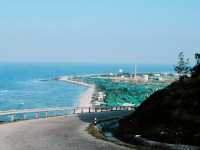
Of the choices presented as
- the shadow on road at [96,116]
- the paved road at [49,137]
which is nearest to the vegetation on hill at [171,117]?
the paved road at [49,137]

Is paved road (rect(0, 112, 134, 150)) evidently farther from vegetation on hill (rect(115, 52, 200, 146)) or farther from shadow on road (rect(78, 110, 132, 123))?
shadow on road (rect(78, 110, 132, 123))

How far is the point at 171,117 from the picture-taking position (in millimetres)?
38406

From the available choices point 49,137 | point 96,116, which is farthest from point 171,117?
point 96,116

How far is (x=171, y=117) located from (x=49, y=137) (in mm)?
8830

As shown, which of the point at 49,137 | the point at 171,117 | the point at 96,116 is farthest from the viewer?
the point at 96,116

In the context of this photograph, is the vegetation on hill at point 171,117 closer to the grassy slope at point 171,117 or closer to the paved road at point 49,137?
the grassy slope at point 171,117

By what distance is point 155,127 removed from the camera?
1500 inches

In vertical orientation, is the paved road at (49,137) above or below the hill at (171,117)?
below

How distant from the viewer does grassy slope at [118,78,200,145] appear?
35.3 metres

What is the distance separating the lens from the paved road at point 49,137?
33.9 m

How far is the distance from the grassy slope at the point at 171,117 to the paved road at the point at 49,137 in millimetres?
3368

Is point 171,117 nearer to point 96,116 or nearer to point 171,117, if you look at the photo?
point 171,117

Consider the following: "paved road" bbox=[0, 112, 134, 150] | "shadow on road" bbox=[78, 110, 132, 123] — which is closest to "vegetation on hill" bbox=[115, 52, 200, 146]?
"paved road" bbox=[0, 112, 134, 150]

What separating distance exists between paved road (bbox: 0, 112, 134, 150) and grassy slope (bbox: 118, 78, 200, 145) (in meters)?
3.37
